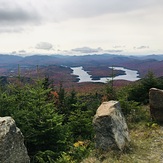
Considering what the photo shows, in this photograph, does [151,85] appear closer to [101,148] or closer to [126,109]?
[126,109]

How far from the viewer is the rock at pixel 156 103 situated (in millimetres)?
15267

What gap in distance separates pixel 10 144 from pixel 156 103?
9.37 meters

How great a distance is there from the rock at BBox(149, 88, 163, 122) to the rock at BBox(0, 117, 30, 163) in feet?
28.1

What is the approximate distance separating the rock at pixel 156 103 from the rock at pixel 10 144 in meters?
8.56

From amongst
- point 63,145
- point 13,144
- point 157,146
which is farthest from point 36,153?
point 157,146

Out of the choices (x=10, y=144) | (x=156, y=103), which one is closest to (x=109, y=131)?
(x=10, y=144)

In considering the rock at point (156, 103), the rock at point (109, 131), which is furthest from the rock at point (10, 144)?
the rock at point (156, 103)

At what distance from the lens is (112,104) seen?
12.7 metres

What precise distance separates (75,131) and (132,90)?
747 centimetres

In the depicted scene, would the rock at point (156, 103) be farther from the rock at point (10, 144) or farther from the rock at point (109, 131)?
the rock at point (10, 144)

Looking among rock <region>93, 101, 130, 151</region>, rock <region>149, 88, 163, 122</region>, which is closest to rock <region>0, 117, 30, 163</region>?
rock <region>93, 101, 130, 151</region>

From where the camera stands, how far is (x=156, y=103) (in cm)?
1548

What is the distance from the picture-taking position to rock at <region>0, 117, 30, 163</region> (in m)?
10.2

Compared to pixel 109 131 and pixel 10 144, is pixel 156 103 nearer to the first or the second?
pixel 109 131
